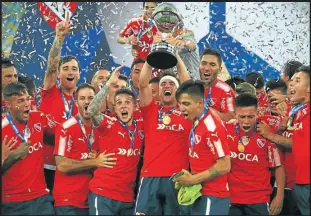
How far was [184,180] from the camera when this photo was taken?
577 centimetres

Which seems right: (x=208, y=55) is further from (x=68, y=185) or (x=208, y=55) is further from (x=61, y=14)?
(x=61, y=14)

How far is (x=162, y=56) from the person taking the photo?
586 centimetres

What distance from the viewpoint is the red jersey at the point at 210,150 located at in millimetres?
5738

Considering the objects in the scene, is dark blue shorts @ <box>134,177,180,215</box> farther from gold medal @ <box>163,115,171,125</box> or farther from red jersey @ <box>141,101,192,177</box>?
gold medal @ <box>163,115,171,125</box>

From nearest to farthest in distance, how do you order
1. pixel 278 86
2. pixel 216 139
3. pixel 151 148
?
pixel 216 139 < pixel 151 148 < pixel 278 86

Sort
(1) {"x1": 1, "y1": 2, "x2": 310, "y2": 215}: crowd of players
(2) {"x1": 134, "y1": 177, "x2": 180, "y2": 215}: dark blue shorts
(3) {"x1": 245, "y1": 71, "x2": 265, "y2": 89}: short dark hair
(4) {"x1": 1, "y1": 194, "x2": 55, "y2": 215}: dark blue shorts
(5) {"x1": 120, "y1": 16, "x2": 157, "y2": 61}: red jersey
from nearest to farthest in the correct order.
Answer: (1) {"x1": 1, "y1": 2, "x2": 310, "y2": 215}: crowd of players
(2) {"x1": 134, "y1": 177, "x2": 180, "y2": 215}: dark blue shorts
(4) {"x1": 1, "y1": 194, "x2": 55, "y2": 215}: dark blue shorts
(3) {"x1": 245, "y1": 71, "x2": 265, "y2": 89}: short dark hair
(5) {"x1": 120, "y1": 16, "x2": 157, "y2": 61}: red jersey

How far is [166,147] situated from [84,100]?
890 mm

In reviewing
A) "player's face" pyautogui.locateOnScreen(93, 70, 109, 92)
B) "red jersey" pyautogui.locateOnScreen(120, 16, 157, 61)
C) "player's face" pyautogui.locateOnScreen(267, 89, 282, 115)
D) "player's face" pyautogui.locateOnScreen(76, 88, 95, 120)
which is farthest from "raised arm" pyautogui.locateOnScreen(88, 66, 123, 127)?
"player's face" pyautogui.locateOnScreen(267, 89, 282, 115)

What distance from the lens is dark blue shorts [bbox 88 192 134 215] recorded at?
6137 millimetres

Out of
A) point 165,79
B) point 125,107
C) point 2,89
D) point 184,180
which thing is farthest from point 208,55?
point 2,89

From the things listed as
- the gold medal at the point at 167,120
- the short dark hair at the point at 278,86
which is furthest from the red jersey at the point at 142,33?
the gold medal at the point at 167,120

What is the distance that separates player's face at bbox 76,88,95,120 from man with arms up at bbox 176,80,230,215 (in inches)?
38.2

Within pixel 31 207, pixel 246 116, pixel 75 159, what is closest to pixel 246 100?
pixel 246 116

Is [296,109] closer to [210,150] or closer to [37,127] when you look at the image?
[210,150]
